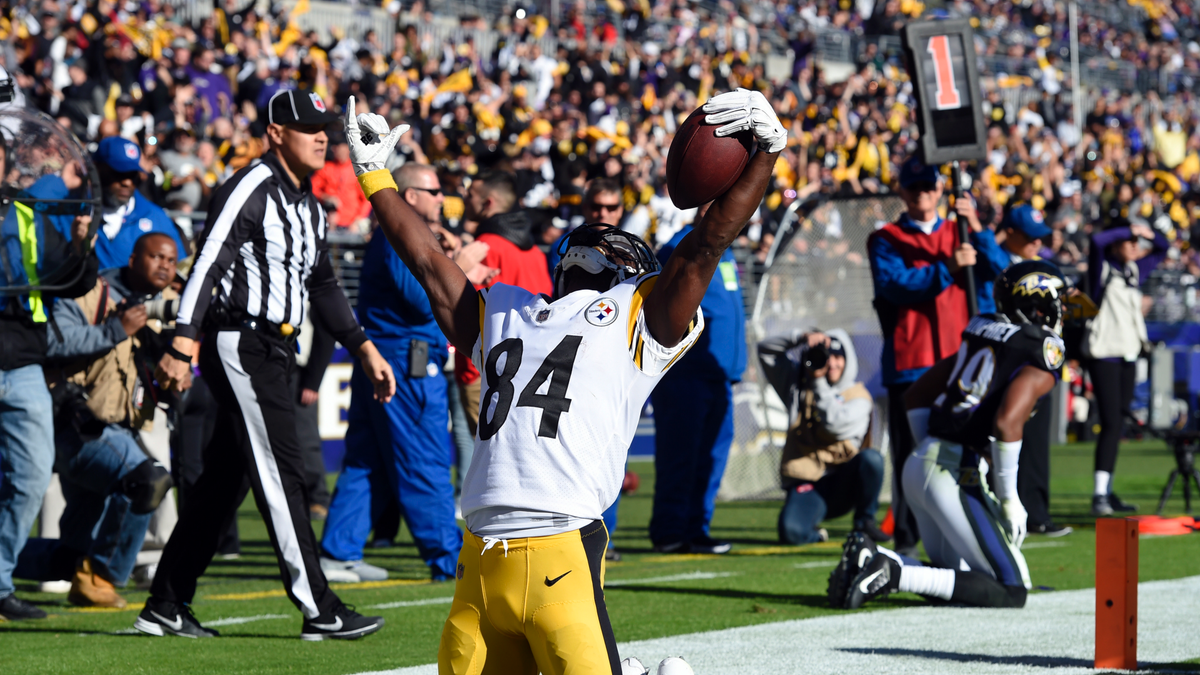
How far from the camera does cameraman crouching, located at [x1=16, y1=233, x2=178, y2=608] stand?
6.45m

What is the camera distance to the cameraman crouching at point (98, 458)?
6.45m

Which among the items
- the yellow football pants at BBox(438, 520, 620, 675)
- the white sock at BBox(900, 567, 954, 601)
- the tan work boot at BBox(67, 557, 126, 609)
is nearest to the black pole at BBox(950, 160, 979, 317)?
the white sock at BBox(900, 567, 954, 601)

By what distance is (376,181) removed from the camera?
379 centimetres

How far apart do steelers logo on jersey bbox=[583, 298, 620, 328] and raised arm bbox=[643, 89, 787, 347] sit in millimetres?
78

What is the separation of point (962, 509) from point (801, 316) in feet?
19.0

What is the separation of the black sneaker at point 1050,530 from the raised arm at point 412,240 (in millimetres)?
6871

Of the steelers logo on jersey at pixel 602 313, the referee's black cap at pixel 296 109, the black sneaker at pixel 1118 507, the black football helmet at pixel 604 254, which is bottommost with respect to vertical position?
the black sneaker at pixel 1118 507

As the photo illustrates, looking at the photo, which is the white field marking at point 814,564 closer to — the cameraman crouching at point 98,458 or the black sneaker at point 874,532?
the black sneaker at point 874,532

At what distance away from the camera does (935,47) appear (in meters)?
8.41

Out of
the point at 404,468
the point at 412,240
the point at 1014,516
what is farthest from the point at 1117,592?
the point at 404,468

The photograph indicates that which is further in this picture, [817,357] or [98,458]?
[817,357]

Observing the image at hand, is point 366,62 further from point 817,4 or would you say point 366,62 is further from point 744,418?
point 817,4

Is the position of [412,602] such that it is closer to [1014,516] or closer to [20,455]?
[20,455]

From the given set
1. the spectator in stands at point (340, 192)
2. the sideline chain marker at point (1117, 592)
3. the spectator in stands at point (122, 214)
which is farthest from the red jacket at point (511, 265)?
the spectator in stands at point (340, 192)
